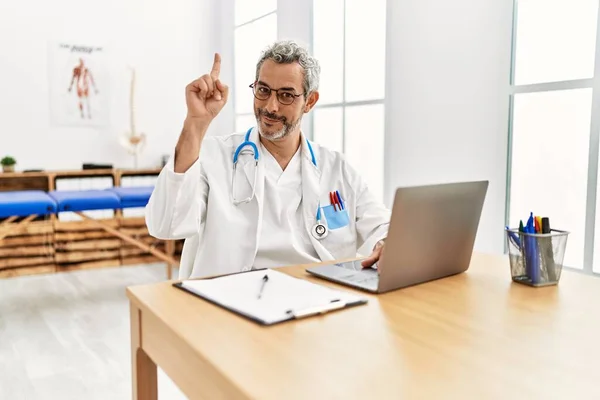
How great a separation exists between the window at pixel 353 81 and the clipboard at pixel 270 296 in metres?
2.25

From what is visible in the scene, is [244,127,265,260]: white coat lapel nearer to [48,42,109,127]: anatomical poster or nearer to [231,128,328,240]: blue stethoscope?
[231,128,328,240]: blue stethoscope

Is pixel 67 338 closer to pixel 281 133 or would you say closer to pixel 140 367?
pixel 281 133

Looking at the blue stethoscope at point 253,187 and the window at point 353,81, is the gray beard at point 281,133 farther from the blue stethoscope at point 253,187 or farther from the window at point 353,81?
the window at point 353,81

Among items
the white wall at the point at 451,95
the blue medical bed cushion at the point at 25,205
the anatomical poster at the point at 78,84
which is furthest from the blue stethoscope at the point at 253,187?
the anatomical poster at the point at 78,84

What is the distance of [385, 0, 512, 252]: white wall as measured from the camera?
251 cm

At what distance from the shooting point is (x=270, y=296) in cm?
104

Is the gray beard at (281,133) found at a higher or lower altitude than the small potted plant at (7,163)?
higher

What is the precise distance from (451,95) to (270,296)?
1980 mm

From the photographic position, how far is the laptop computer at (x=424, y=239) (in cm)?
105

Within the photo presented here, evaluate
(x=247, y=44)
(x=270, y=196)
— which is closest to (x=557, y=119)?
(x=270, y=196)

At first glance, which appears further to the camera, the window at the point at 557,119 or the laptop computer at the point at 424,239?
the window at the point at 557,119

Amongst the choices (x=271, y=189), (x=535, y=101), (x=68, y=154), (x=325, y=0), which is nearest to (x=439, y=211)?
(x=271, y=189)

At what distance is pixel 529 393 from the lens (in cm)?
67

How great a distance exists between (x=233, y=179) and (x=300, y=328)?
32.9 inches
